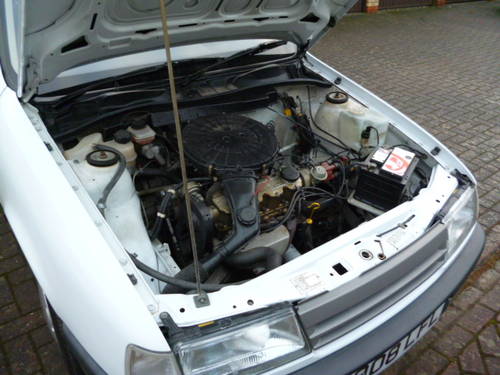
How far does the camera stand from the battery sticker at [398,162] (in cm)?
188

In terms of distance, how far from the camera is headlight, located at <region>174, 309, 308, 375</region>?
117 cm

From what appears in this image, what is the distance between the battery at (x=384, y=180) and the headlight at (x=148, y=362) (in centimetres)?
121

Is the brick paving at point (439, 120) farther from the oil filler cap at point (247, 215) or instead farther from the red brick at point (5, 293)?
the oil filler cap at point (247, 215)

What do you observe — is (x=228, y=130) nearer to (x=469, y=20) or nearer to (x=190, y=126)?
(x=190, y=126)

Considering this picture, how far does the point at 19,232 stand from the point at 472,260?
189cm

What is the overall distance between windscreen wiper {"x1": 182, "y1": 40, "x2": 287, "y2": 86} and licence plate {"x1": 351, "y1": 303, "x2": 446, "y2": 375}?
5.32ft

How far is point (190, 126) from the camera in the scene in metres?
2.00

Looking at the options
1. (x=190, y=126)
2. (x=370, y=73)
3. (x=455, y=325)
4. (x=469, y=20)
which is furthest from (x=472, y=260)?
(x=469, y=20)

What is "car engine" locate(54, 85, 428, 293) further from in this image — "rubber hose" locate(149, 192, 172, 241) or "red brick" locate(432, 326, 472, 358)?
"red brick" locate(432, 326, 472, 358)

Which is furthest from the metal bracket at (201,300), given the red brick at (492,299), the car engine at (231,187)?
the red brick at (492,299)

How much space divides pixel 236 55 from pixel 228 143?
797mm

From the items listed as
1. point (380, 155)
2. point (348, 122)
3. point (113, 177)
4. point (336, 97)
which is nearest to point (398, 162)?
point (380, 155)

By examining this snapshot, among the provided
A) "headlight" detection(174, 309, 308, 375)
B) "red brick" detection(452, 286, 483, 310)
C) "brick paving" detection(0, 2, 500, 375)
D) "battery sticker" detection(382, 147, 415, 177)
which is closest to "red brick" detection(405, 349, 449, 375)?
"brick paving" detection(0, 2, 500, 375)

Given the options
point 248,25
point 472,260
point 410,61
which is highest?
point 248,25
